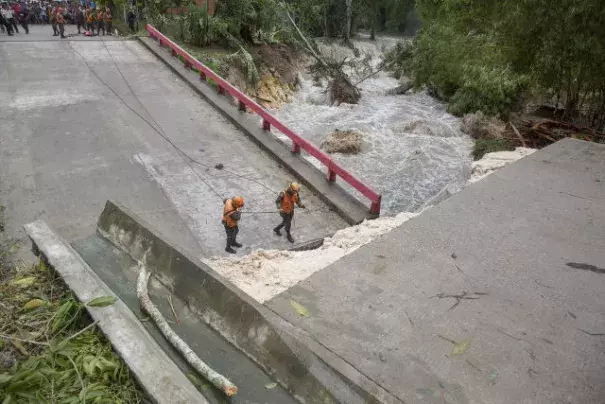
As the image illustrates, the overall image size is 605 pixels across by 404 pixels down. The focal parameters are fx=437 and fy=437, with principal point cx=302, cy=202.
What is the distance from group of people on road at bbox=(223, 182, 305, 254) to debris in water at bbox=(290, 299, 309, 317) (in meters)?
2.41

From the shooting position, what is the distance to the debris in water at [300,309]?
4568mm

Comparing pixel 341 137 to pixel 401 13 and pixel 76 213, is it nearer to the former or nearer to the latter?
pixel 76 213

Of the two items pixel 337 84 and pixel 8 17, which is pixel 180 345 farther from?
pixel 8 17

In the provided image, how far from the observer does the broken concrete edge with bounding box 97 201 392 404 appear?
3.48 metres

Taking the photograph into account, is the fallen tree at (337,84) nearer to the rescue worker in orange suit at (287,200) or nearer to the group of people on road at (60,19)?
the group of people on road at (60,19)

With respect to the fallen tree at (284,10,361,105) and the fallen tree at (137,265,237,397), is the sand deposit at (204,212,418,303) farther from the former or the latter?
the fallen tree at (284,10,361,105)

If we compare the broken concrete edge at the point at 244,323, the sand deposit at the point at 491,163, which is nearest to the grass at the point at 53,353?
the broken concrete edge at the point at 244,323

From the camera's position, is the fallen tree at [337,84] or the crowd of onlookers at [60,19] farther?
the fallen tree at [337,84]

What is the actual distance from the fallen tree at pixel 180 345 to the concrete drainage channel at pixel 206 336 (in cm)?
8

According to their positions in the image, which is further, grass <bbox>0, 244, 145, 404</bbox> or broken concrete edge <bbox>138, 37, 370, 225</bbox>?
broken concrete edge <bbox>138, 37, 370, 225</bbox>

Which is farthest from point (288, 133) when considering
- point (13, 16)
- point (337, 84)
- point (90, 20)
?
point (13, 16)

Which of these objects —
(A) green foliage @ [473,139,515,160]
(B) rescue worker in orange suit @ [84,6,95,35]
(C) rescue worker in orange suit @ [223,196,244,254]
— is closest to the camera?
(C) rescue worker in orange suit @ [223,196,244,254]

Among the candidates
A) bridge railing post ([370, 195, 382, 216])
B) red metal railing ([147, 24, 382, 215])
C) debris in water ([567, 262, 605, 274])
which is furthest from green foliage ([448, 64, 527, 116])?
debris in water ([567, 262, 605, 274])

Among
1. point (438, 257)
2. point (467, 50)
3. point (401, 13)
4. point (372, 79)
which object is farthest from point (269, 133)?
point (401, 13)
